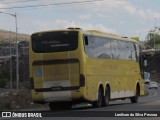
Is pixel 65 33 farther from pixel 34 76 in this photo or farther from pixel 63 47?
pixel 34 76

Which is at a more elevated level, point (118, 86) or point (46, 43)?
point (46, 43)

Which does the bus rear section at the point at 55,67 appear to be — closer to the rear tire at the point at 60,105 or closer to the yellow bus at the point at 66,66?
the yellow bus at the point at 66,66

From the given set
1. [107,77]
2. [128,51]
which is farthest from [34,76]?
[128,51]

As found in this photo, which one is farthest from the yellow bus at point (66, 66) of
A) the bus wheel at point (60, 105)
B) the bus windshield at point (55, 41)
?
the bus wheel at point (60, 105)

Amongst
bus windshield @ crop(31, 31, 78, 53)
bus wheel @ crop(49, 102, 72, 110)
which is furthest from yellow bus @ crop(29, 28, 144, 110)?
bus wheel @ crop(49, 102, 72, 110)

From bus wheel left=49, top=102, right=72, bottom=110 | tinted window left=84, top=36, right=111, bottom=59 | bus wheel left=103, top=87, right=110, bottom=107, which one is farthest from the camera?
bus wheel left=103, top=87, right=110, bottom=107

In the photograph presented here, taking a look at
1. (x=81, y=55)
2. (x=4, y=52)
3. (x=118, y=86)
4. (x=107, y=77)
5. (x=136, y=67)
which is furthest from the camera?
(x=4, y=52)

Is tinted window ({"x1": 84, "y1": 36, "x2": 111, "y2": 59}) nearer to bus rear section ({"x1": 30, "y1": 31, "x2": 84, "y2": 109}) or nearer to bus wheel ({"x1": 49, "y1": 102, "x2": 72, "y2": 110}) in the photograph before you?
bus rear section ({"x1": 30, "y1": 31, "x2": 84, "y2": 109})

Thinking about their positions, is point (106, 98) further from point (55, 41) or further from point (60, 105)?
point (55, 41)

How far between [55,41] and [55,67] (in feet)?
4.17

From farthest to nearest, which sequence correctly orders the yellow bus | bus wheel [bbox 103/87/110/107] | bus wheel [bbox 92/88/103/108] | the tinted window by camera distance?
bus wheel [bbox 103/87/110/107], bus wheel [bbox 92/88/103/108], the tinted window, the yellow bus

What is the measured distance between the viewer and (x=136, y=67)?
35.5m

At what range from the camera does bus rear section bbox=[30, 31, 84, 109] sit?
85.4 ft

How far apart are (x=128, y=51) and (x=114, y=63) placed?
3.06 meters
